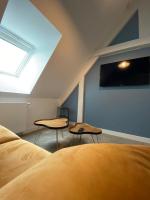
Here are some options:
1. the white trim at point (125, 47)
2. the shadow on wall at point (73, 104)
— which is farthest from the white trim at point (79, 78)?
the white trim at point (125, 47)

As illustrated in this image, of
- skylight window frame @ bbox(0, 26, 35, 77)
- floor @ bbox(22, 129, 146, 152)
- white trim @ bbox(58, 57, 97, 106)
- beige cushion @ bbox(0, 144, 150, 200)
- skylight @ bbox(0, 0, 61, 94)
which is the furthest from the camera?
white trim @ bbox(58, 57, 97, 106)

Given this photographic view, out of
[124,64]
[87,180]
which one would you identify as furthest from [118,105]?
[87,180]

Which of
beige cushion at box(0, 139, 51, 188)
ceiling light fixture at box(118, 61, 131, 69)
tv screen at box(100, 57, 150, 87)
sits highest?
ceiling light fixture at box(118, 61, 131, 69)

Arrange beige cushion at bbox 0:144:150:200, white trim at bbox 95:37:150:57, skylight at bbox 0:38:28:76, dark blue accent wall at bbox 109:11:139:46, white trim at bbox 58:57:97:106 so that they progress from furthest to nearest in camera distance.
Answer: white trim at bbox 58:57:97:106, dark blue accent wall at bbox 109:11:139:46, white trim at bbox 95:37:150:57, skylight at bbox 0:38:28:76, beige cushion at bbox 0:144:150:200

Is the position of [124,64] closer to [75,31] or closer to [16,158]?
[75,31]

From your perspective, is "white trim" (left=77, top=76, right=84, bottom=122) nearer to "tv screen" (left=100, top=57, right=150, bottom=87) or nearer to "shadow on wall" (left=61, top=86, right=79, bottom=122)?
"shadow on wall" (left=61, top=86, right=79, bottom=122)

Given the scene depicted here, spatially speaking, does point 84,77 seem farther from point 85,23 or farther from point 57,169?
point 57,169

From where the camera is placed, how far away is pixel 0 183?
67cm

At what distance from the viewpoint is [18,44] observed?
8.29ft

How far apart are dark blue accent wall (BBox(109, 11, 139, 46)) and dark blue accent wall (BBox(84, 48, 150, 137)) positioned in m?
0.38

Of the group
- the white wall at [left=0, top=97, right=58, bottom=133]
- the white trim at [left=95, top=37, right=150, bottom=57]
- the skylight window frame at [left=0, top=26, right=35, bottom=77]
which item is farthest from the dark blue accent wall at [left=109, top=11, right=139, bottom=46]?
the white wall at [left=0, top=97, right=58, bottom=133]

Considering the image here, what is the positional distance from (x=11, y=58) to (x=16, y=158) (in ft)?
8.23

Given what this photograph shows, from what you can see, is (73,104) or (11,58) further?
(73,104)

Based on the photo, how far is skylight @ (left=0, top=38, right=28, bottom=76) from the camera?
8.42ft
